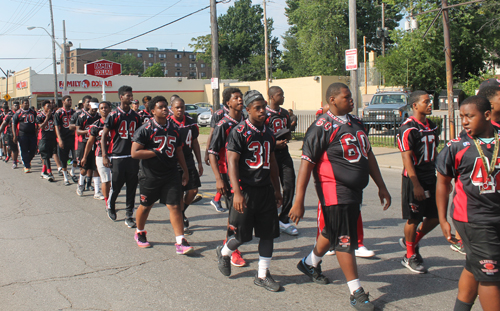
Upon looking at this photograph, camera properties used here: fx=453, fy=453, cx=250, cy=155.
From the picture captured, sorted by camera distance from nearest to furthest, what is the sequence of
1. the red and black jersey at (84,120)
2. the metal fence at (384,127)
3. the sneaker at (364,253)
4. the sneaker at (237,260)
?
the sneaker at (237,260), the sneaker at (364,253), the red and black jersey at (84,120), the metal fence at (384,127)

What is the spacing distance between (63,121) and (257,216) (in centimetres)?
799

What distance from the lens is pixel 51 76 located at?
47.4 m

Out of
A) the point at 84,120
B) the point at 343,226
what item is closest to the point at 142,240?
the point at 343,226

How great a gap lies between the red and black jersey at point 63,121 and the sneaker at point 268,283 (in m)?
8.04

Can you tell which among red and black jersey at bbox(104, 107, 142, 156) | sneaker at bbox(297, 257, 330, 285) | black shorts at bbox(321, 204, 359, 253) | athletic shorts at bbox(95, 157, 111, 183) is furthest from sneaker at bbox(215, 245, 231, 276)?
athletic shorts at bbox(95, 157, 111, 183)

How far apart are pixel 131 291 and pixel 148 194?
145 cm

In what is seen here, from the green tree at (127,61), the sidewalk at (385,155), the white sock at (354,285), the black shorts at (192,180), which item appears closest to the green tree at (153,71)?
the green tree at (127,61)

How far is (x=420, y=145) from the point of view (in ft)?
15.6

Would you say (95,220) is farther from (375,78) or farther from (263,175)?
(375,78)

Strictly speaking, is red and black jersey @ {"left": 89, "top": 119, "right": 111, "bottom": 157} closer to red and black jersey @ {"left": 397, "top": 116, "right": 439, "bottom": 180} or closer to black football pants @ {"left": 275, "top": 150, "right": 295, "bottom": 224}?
black football pants @ {"left": 275, "top": 150, "right": 295, "bottom": 224}

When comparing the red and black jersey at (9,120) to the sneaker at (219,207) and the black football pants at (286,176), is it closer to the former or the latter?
the sneaker at (219,207)

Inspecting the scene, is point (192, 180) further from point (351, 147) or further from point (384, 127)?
point (384, 127)

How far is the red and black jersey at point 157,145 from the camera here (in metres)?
5.57

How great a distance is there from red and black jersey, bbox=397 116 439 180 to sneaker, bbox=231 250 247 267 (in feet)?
6.96
